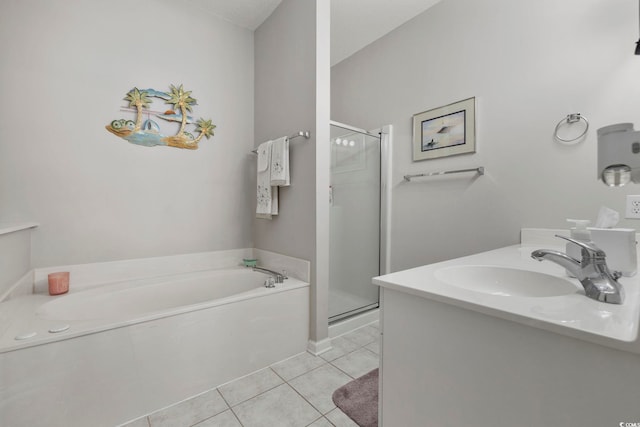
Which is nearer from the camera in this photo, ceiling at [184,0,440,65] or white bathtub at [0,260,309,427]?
white bathtub at [0,260,309,427]

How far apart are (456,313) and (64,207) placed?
91.3 inches

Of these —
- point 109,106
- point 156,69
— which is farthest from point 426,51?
point 109,106

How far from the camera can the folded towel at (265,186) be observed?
6.89ft

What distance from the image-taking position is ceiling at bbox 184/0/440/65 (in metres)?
2.10

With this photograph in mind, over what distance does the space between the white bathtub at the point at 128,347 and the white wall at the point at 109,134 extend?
16.5 inches

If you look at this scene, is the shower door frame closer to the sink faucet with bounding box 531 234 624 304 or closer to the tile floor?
the tile floor

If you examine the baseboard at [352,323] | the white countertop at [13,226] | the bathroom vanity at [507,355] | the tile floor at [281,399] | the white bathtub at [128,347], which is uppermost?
the white countertop at [13,226]

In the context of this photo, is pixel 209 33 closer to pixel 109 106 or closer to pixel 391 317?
pixel 109 106

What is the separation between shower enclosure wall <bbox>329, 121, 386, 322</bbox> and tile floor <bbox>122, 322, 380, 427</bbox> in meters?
0.46

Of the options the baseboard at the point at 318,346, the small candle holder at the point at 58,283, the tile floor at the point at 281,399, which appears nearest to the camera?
the tile floor at the point at 281,399

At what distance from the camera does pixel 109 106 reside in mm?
1834

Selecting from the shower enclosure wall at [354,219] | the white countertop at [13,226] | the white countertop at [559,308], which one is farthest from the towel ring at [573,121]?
the white countertop at [13,226]

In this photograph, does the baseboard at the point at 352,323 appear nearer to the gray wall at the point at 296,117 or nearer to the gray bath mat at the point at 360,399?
the gray wall at the point at 296,117

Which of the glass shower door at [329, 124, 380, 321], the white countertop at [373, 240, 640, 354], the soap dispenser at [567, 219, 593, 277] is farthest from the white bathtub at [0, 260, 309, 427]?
the soap dispenser at [567, 219, 593, 277]
